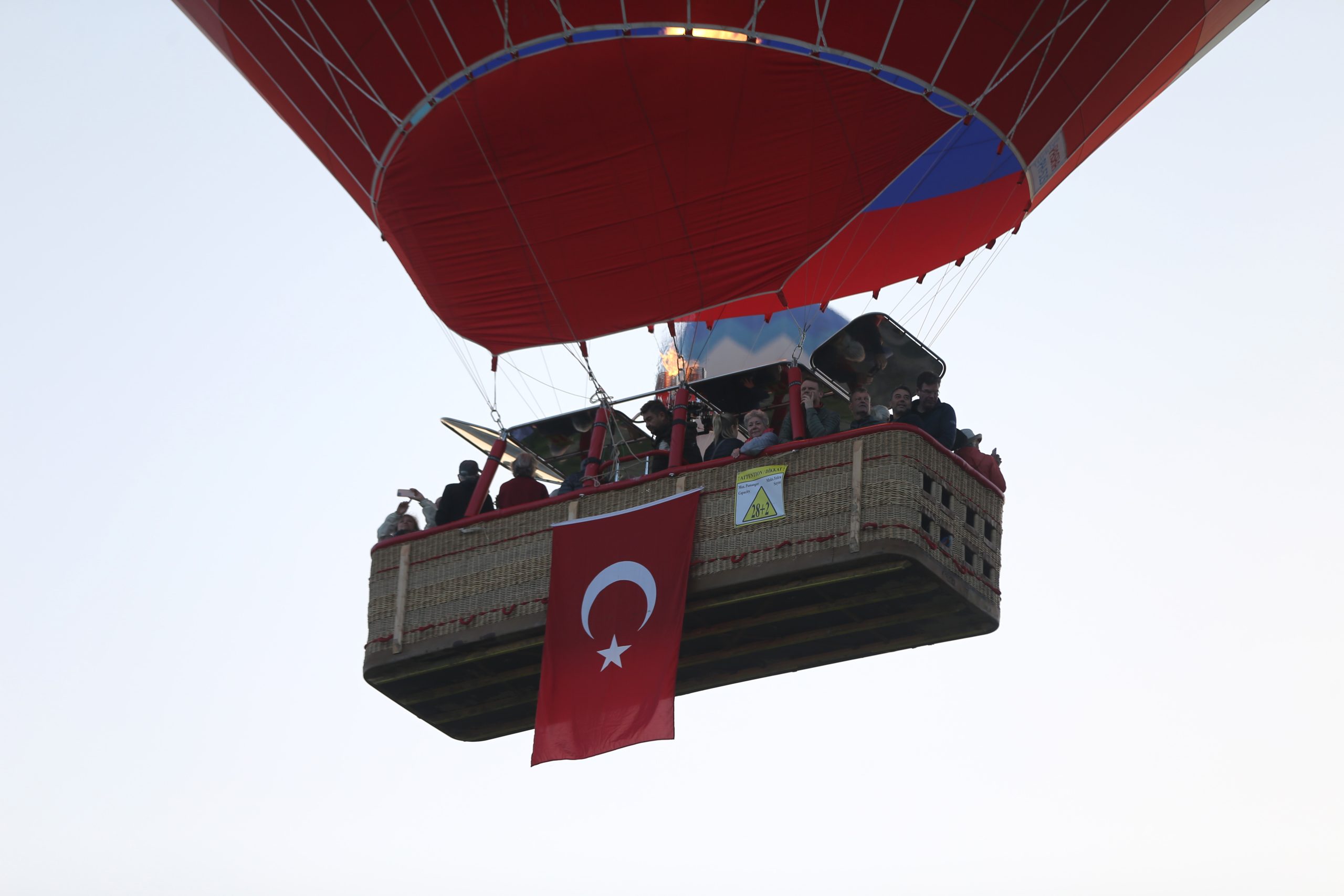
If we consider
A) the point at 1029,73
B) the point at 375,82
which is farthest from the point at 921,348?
the point at 375,82

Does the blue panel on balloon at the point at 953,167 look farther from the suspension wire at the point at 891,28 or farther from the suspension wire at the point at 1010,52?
the suspension wire at the point at 891,28

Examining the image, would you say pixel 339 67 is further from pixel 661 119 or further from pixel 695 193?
pixel 695 193

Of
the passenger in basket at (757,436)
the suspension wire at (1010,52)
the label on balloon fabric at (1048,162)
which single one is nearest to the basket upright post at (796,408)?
the passenger in basket at (757,436)

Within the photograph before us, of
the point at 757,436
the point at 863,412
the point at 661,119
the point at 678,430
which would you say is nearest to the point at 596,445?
the point at 678,430

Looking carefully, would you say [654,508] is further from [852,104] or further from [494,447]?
[852,104]

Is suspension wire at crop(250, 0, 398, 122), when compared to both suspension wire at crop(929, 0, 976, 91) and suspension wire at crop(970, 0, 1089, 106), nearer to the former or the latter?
suspension wire at crop(929, 0, 976, 91)

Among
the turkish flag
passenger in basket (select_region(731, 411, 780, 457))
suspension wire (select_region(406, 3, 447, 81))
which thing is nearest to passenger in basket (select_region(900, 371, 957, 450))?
passenger in basket (select_region(731, 411, 780, 457))
